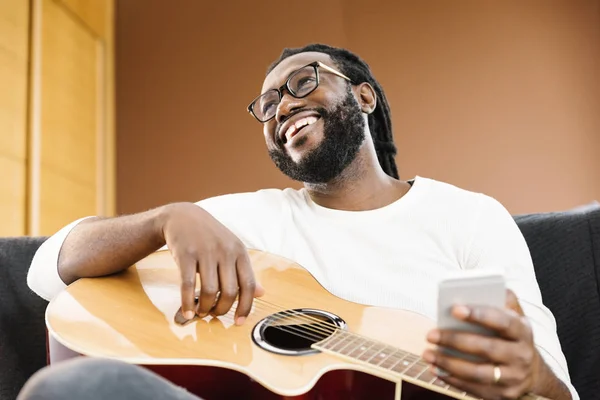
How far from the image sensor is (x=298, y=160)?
4.66ft

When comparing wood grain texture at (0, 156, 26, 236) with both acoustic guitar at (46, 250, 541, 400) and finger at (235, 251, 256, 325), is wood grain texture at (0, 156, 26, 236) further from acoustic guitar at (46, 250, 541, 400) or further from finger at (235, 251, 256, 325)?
finger at (235, 251, 256, 325)

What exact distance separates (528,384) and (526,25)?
309 centimetres

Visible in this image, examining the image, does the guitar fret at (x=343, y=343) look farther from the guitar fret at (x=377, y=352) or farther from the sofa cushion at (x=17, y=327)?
the sofa cushion at (x=17, y=327)

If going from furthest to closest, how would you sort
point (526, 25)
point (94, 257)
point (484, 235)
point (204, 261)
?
point (526, 25) → point (484, 235) → point (94, 257) → point (204, 261)

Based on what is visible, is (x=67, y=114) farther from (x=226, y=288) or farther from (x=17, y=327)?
(x=226, y=288)

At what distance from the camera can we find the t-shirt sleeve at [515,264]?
103cm

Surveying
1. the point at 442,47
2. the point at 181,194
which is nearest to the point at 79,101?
the point at 181,194

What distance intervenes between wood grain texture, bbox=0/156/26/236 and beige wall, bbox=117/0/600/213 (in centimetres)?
79

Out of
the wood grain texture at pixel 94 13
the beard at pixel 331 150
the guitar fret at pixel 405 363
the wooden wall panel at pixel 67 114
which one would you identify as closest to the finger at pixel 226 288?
the guitar fret at pixel 405 363

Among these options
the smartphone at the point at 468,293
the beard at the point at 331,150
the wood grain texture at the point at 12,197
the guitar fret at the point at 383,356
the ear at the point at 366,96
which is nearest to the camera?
the smartphone at the point at 468,293

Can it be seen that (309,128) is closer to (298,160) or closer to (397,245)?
(298,160)

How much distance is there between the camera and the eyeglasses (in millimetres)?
1456

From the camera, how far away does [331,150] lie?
4.66ft

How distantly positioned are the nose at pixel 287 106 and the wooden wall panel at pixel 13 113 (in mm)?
1885
